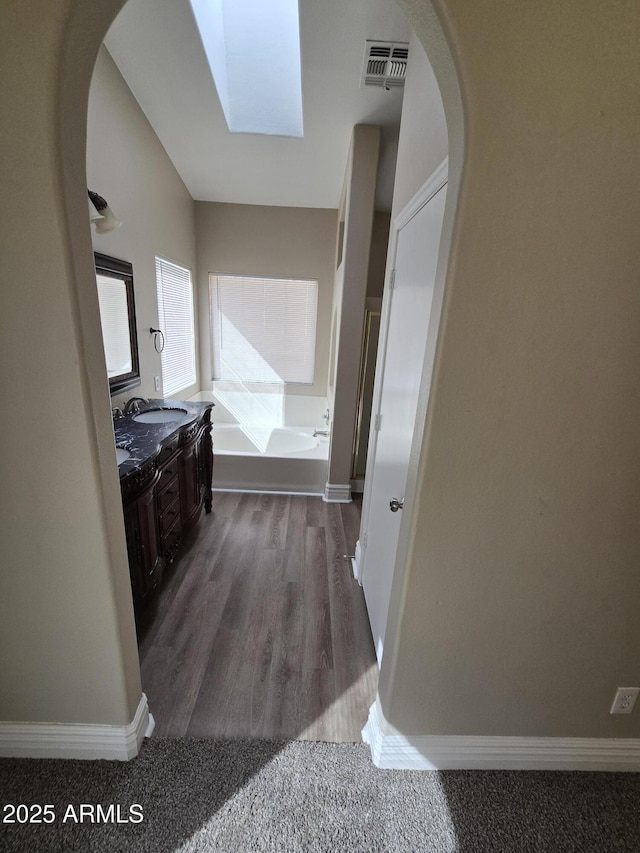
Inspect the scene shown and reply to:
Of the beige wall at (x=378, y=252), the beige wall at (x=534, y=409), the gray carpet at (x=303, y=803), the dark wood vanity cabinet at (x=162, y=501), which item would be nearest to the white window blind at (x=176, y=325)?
the dark wood vanity cabinet at (x=162, y=501)

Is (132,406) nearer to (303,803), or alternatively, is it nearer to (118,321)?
(118,321)

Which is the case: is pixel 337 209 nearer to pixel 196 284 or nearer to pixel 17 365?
pixel 196 284

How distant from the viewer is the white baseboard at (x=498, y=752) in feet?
4.27

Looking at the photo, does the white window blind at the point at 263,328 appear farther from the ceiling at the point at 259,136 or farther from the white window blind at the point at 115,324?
the white window blind at the point at 115,324

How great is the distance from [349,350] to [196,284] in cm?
243

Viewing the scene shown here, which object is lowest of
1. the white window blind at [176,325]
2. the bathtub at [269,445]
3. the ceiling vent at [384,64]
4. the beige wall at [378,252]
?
the bathtub at [269,445]

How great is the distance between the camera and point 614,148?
0.81 meters

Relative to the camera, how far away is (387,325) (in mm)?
1921

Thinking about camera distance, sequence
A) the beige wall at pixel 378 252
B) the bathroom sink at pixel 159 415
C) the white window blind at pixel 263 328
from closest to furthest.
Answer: the bathroom sink at pixel 159 415, the beige wall at pixel 378 252, the white window blind at pixel 263 328

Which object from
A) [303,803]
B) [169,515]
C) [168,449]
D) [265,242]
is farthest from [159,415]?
[265,242]

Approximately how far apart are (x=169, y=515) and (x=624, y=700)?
2.14 m

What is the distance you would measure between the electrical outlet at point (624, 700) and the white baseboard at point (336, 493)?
2.24 meters

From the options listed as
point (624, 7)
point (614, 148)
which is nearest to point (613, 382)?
point (614, 148)

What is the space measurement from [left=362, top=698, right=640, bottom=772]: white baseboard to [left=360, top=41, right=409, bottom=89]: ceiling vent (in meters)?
3.06
